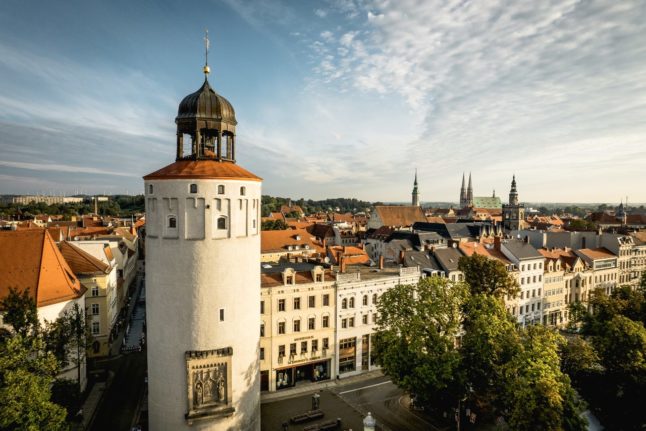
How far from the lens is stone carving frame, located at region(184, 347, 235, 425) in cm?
2970

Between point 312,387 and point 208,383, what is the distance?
17.1 meters

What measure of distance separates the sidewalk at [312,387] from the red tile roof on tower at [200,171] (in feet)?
77.7

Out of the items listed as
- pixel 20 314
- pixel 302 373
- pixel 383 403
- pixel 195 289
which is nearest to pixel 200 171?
pixel 195 289

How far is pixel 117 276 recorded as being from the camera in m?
62.6

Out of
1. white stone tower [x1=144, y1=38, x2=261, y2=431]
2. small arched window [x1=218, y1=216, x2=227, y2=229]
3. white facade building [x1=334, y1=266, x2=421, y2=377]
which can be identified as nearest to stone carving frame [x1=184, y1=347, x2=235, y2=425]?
white stone tower [x1=144, y1=38, x2=261, y2=431]

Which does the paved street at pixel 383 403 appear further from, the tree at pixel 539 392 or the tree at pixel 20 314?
the tree at pixel 20 314

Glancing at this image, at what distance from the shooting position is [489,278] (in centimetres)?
5428

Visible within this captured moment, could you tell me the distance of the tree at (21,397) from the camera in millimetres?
24469

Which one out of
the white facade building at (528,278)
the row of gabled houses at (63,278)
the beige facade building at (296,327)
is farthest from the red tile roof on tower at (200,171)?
the white facade building at (528,278)

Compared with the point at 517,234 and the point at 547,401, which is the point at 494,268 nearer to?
the point at 547,401

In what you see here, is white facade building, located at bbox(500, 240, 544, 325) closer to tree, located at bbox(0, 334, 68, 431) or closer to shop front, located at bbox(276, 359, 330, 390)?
shop front, located at bbox(276, 359, 330, 390)

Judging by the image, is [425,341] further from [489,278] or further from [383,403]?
[489,278]

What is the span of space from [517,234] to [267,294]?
70790 mm

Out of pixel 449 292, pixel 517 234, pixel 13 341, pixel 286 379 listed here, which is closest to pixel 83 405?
pixel 13 341
